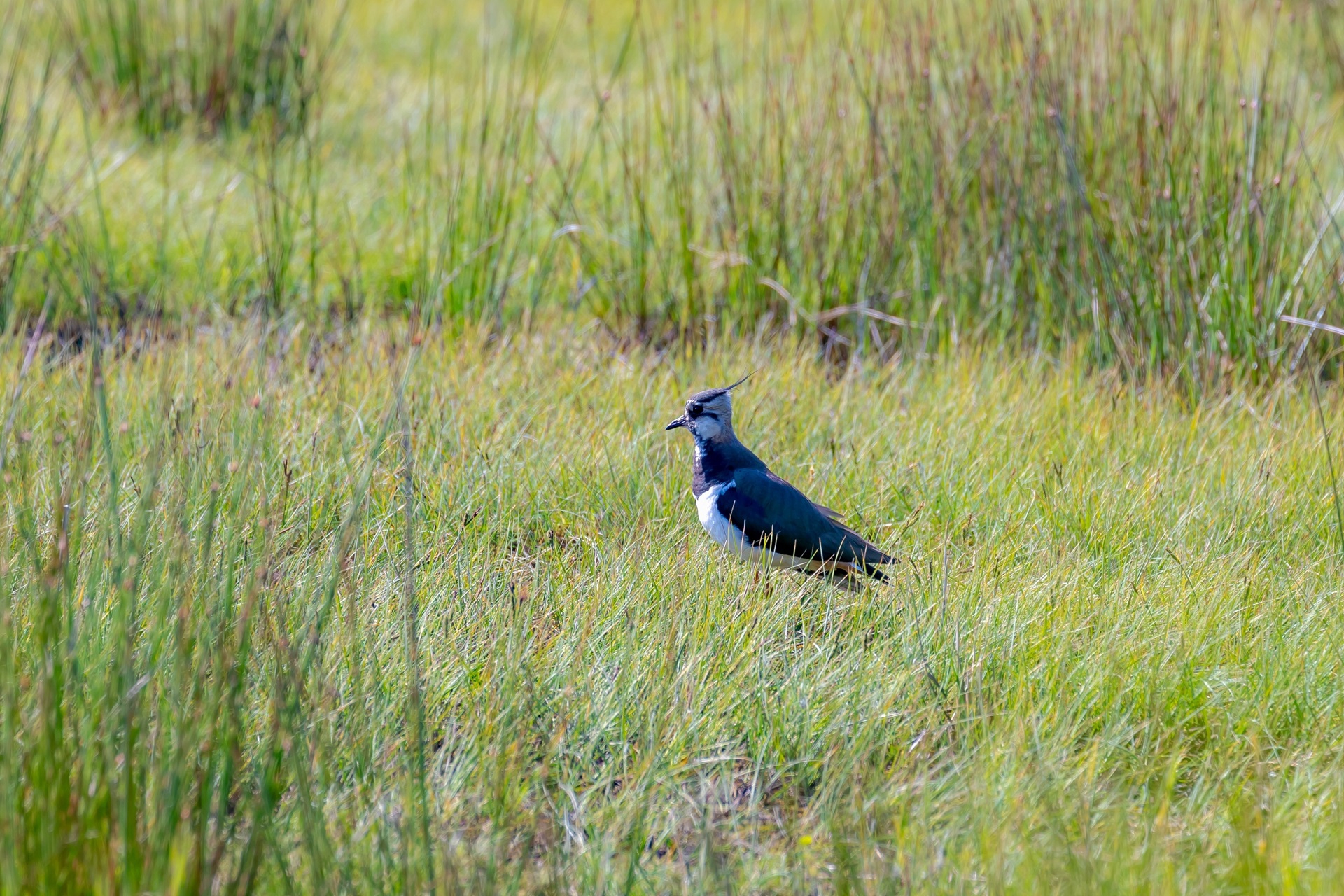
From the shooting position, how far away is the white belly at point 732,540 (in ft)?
9.67

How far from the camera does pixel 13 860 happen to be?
65.0 inches

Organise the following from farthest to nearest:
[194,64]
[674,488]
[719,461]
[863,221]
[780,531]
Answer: [194,64]
[863,221]
[674,488]
[719,461]
[780,531]

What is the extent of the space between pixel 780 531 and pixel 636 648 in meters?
0.53

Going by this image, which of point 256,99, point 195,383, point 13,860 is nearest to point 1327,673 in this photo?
point 13,860

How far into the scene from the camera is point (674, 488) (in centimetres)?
349

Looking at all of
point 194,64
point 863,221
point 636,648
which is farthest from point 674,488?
point 194,64

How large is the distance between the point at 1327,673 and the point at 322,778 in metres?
2.06

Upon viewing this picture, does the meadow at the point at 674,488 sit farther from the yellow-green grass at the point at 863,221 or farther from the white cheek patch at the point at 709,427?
the white cheek patch at the point at 709,427

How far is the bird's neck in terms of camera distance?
3119 mm

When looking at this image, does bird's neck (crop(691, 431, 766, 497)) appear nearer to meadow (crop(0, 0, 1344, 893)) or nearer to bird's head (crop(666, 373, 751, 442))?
bird's head (crop(666, 373, 751, 442))

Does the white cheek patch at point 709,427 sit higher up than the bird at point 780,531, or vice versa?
the white cheek patch at point 709,427

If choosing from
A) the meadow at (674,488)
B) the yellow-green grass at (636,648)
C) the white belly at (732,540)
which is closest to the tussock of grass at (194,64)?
the meadow at (674,488)

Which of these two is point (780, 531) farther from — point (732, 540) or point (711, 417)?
point (711, 417)

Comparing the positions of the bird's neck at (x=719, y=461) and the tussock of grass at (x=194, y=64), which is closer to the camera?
the bird's neck at (x=719, y=461)
